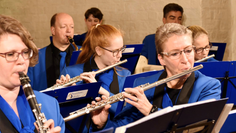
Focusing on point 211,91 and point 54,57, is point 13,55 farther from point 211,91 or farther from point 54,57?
point 54,57

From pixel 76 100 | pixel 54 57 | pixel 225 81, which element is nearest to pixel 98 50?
pixel 76 100

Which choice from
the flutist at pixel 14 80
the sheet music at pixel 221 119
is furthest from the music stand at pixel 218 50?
the flutist at pixel 14 80

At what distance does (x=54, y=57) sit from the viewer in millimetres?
3490

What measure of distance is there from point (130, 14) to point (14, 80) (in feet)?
14.3

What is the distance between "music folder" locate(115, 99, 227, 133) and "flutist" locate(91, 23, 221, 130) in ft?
1.17

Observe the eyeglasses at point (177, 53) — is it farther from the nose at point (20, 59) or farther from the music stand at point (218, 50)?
the music stand at point (218, 50)

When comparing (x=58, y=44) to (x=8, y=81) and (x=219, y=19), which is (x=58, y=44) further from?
(x=219, y=19)

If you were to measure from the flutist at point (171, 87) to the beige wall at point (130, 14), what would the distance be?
306 centimetres

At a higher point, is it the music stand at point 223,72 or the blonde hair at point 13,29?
the blonde hair at point 13,29

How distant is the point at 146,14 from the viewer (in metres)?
5.48

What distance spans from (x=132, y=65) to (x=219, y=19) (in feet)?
8.19

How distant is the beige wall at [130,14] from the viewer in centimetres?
483

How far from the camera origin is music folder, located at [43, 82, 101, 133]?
192 centimetres

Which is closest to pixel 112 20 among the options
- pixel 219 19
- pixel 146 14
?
pixel 146 14
